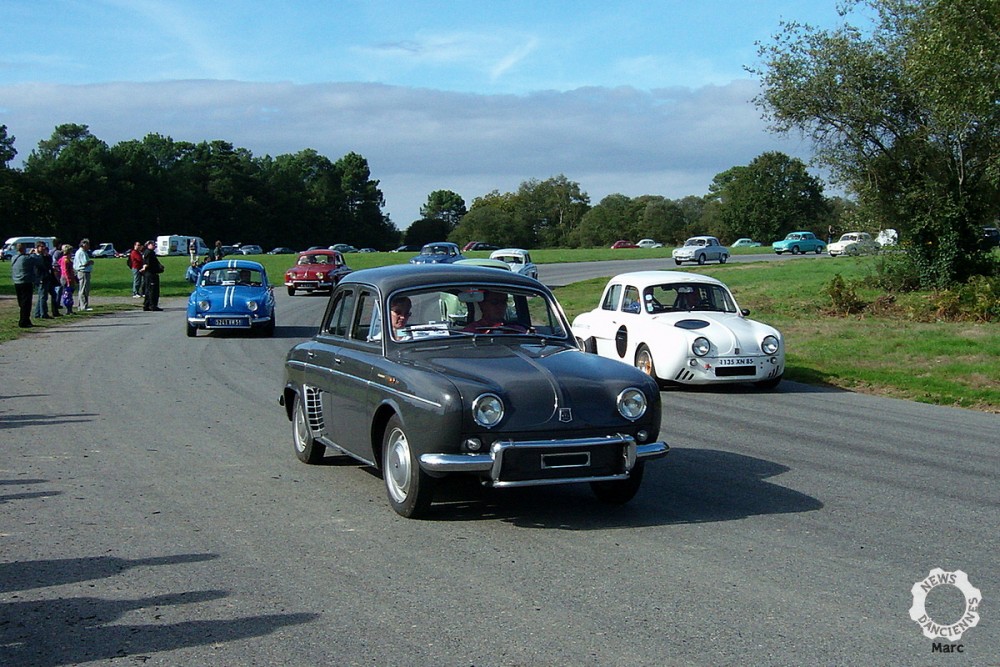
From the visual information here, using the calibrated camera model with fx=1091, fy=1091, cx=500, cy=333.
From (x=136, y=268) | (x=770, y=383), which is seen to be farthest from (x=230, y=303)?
(x=136, y=268)

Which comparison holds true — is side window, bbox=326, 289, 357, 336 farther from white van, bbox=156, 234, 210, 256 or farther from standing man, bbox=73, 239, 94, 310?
white van, bbox=156, 234, 210, 256

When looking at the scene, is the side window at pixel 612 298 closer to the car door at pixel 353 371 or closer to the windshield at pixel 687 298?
the windshield at pixel 687 298

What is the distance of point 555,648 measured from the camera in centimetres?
473

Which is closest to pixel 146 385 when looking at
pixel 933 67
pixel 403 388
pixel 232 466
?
pixel 232 466

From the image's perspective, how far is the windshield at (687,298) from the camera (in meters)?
15.6

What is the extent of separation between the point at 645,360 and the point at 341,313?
694 centimetres

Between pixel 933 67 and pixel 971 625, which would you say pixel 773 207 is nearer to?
pixel 933 67

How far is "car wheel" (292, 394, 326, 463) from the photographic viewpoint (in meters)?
8.98

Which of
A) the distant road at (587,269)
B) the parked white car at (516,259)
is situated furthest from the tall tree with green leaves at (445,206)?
the parked white car at (516,259)

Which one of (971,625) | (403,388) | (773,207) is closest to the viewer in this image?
(971,625)

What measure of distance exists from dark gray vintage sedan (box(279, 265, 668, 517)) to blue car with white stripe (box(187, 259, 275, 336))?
46.4 ft

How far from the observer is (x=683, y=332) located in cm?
1452

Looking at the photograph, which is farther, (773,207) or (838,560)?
(773,207)

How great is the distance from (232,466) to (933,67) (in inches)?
766
